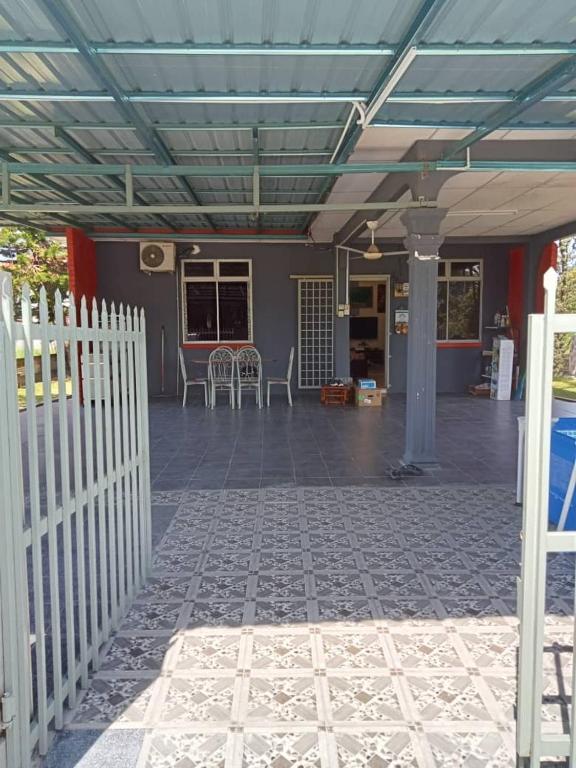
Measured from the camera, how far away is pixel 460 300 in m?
10.7

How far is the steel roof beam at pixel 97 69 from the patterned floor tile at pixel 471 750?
322 centimetres

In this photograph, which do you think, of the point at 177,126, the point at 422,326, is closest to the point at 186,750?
the point at 422,326

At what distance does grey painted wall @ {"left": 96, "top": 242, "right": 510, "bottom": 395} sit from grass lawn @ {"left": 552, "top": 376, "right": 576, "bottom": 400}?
6.28 ft

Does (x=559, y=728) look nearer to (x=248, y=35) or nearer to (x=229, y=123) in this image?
(x=248, y=35)

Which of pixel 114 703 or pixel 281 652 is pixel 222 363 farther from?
pixel 114 703

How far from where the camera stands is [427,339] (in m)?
5.07

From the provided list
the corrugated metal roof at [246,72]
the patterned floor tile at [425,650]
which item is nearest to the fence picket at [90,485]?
the patterned floor tile at [425,650]

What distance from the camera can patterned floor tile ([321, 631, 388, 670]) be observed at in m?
2.23

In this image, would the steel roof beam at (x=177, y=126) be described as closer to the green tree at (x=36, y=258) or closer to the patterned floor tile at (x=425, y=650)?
the patterned floor tile at (x=425, y=650)

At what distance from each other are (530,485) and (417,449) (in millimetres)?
3798

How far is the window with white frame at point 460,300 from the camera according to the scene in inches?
417

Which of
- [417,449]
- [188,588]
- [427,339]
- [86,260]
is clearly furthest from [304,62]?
[86,260]

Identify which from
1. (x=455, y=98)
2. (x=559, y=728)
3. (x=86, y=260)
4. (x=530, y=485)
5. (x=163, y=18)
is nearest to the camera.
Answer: (x=530, y=485)

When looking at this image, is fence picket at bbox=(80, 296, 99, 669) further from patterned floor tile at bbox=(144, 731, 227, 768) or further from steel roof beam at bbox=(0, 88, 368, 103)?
steel roof beam at bbox=(0, 88, 368, 103)
